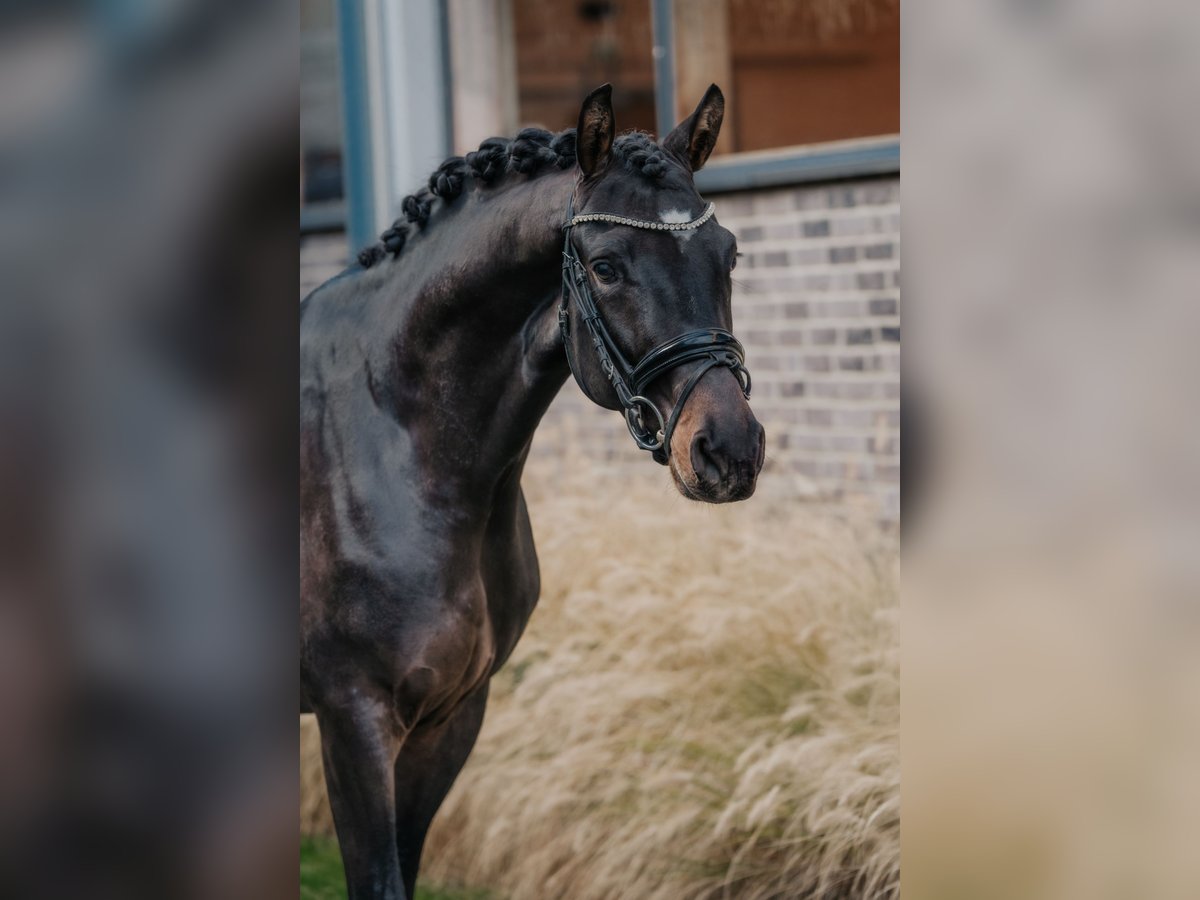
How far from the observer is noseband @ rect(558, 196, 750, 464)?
2.03 meters

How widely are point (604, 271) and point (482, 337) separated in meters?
0.36

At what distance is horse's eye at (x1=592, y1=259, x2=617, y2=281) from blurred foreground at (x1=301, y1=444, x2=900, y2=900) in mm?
1778

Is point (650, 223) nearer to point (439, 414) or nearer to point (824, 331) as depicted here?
point (439, 414)

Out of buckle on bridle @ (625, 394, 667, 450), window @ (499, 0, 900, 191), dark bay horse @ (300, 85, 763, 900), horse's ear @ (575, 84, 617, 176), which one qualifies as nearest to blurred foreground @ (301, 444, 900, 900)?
dark bay horse @ (300, 85, 763, 900)

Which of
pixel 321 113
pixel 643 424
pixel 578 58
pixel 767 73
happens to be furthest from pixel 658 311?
pixel 321 113

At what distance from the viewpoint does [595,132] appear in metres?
2.13

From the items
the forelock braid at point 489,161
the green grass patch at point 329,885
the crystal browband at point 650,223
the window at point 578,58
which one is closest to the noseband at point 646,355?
the crystal browband at point 650,223

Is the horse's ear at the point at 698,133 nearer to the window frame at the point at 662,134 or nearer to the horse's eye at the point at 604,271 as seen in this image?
the horse's eye at the point at 604,271

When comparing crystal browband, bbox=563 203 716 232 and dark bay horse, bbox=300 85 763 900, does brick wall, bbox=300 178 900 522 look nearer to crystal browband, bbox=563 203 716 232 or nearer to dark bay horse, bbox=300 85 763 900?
dark bay horse, bbox=300 85 763 900
